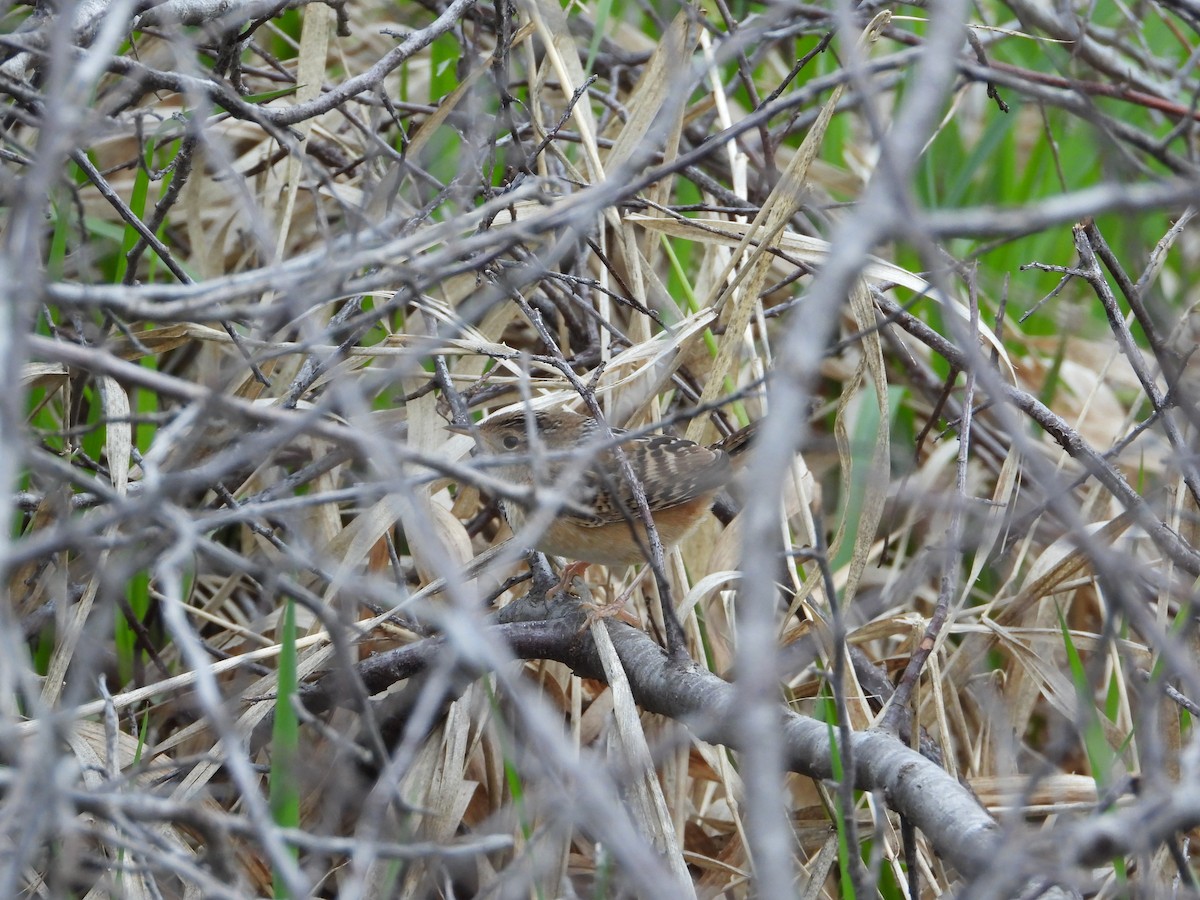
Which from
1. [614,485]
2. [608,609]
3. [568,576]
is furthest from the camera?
[614,485]

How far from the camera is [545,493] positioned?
1.37 meters

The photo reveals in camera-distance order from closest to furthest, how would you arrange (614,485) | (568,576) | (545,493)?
(545,493) → (568,576) → (614,485)

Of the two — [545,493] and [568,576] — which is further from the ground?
[545,493]

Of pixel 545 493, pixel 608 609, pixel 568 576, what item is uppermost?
pixel 545 493

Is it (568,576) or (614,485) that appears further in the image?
(614,485)

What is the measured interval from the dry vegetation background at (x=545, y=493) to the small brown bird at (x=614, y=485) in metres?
0.16

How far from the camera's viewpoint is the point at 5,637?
3.93ft

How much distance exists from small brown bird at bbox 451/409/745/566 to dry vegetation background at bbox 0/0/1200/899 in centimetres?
16

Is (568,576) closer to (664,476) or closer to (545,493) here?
(664,476)

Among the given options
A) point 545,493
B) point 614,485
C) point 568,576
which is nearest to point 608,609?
point 568,576

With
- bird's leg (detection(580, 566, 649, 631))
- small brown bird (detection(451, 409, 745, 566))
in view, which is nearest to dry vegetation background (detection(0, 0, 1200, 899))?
bird's leg (detection(580, 566, 649, 631))

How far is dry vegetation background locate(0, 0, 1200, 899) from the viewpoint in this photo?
1.28 m

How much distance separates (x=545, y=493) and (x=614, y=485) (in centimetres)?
227

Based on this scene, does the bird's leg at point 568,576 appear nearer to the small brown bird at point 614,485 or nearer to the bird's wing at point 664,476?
the small brown bird at point 614,485
